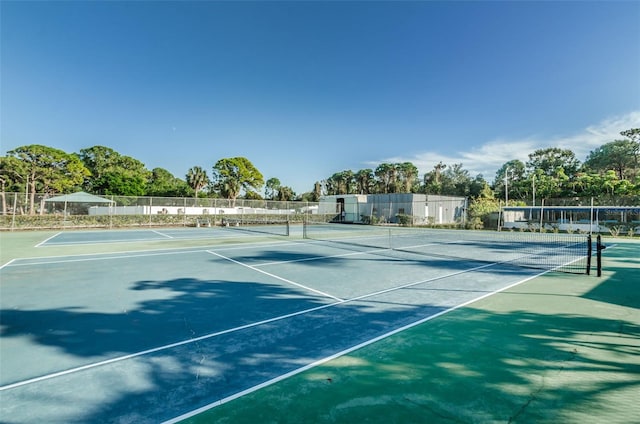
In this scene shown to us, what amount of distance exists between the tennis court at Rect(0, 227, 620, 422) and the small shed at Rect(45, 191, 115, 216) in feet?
50.3

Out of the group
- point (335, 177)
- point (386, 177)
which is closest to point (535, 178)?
point (386, 177)

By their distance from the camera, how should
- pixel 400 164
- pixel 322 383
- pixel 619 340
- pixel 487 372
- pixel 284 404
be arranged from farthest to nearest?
pixel 400 164 → pixel 619 340 → pixel 487 372 → pixel 322 383 → pixel 284 404

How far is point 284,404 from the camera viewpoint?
2.70 metres

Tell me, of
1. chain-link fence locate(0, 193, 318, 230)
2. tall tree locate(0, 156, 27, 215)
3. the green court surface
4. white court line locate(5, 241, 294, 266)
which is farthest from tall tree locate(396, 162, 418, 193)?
the green court surface

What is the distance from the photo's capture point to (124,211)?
28.2 meters

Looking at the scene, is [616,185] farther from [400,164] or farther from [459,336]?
[459,336]

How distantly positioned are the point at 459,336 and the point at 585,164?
71.3 metres

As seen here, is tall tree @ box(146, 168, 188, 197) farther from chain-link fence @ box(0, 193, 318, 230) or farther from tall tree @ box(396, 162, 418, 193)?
tall tree @ box(396, 162, 418, 193)

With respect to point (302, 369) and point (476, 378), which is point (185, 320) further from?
point (476, 378)

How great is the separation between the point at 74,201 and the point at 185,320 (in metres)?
25.0

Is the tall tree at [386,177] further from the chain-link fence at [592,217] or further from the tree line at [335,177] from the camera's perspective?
the chain-link fence at [592,217]

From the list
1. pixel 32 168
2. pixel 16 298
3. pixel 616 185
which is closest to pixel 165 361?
pixel 16 298

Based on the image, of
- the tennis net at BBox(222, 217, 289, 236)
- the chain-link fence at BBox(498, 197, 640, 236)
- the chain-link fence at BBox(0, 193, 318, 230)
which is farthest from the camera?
the tennis net at BBox(222, 217, 289, 236)

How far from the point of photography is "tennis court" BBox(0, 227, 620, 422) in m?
2.91
